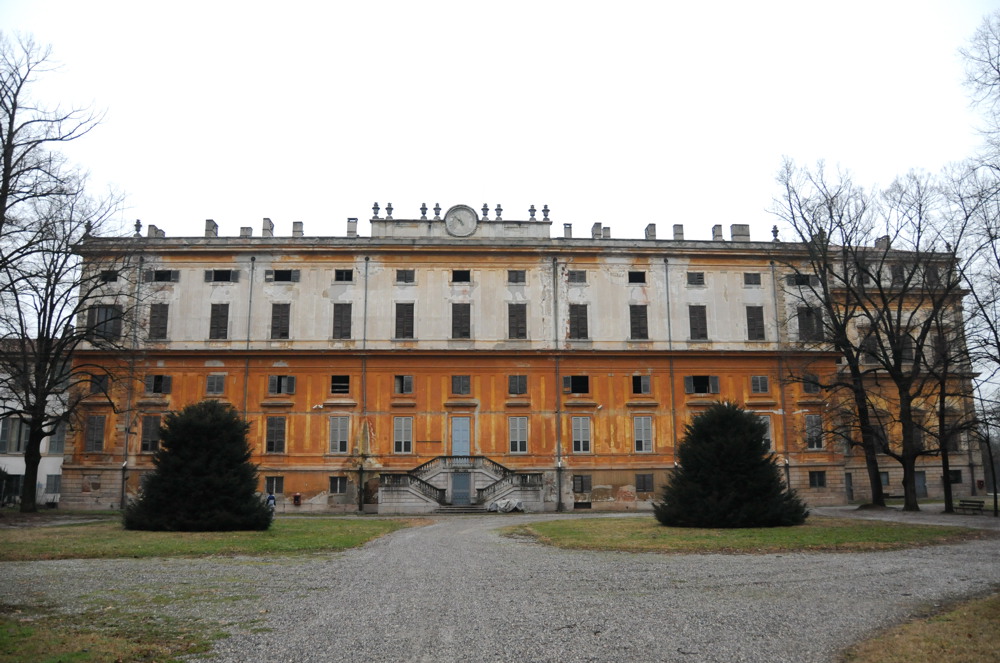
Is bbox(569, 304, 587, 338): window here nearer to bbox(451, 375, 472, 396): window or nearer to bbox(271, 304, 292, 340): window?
bbox(451, 375, 472, 396): window

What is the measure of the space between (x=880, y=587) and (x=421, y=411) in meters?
31.0

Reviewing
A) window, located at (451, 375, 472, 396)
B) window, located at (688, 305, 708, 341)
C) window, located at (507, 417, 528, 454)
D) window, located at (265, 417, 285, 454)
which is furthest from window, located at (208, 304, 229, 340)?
window, located at (688, 305, 708, 341)

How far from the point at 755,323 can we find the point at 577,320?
10.1 m

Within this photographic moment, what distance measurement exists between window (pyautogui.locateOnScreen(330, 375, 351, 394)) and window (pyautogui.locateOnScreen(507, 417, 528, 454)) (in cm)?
886

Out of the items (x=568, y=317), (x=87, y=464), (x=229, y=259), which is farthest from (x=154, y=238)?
(x=568, y=317)

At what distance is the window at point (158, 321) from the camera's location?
43.2 m

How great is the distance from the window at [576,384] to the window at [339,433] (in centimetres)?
1186

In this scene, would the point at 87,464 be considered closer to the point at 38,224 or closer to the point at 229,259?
the point at 229,259

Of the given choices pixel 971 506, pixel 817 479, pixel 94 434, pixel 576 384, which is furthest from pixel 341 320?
pixel 971 506

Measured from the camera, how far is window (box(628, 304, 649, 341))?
43938mm

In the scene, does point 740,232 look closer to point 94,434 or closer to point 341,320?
point 341,320

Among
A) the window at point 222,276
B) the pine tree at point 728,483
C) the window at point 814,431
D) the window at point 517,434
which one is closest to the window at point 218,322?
the window at point 222,276

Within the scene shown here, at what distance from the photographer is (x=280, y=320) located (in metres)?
43.5

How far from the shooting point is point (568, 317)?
44.0m
